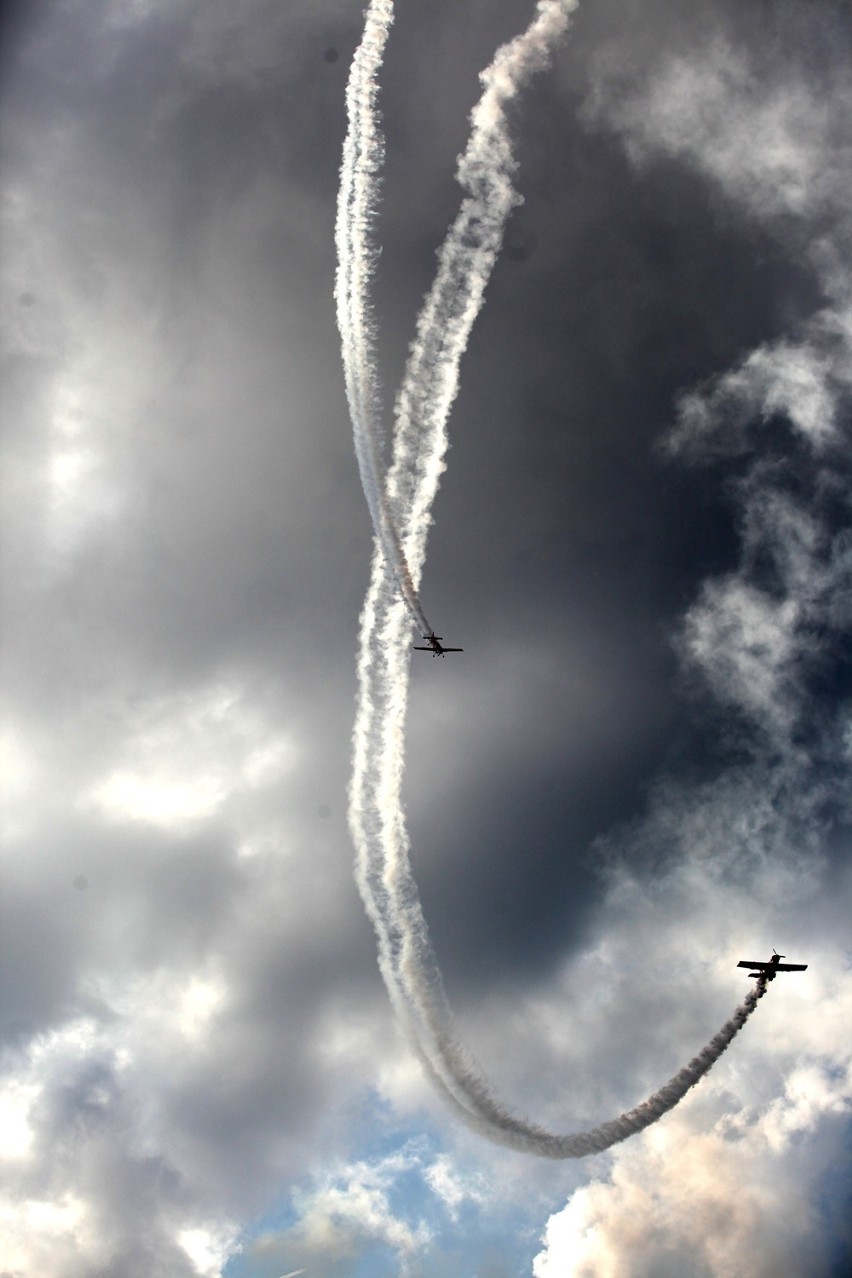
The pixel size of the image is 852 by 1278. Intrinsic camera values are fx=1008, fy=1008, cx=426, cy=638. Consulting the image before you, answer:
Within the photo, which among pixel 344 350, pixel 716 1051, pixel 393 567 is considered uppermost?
pixel 344 350

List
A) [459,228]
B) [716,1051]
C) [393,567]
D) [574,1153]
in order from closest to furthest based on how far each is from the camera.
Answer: [459,228]
[393,567]
[574,1153]
[716,1051]

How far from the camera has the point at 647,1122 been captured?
70625 mm

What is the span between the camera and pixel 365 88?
48.8 metres

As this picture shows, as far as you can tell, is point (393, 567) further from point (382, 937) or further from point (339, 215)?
point (382, 937)

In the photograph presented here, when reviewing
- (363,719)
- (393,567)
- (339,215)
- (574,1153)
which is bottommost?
(574,1153)

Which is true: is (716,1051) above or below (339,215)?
below

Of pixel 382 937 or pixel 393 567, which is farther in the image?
pixel 382 937

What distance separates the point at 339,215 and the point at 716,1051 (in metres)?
62.5

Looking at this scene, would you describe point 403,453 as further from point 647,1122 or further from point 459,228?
point 647,1122

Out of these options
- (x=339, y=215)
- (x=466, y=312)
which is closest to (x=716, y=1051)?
(x=466, y=312)

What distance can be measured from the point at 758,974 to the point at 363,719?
3987 cm

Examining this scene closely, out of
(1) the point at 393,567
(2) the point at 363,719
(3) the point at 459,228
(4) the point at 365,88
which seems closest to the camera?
(4) the point at 365,88

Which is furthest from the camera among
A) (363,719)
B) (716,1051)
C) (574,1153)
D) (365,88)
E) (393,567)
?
(716,1051)

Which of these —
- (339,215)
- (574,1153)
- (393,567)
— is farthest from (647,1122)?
(339,215)
